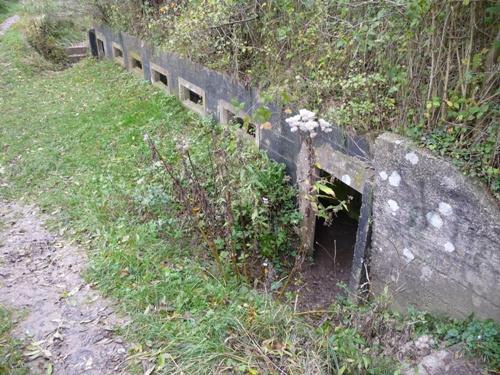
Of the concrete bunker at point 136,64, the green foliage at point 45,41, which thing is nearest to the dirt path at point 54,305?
the concrete bunker at point 136,64

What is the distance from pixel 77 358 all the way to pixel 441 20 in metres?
4.30

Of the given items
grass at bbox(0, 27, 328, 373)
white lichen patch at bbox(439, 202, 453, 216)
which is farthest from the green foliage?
white lichen patch at bbox(439, 202, 453, 216)

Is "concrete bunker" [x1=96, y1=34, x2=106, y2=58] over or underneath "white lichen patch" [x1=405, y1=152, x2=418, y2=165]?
underneath

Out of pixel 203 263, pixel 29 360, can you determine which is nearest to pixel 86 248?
pixel 203 263

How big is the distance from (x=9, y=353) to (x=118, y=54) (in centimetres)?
1025

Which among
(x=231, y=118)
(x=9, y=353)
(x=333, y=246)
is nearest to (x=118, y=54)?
(x=231, y=118)

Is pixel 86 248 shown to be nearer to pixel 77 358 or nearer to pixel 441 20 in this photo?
pixel 77 358

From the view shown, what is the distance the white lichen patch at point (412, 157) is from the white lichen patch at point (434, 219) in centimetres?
48

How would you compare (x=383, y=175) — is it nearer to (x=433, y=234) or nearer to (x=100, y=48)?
(x=433, y=234)

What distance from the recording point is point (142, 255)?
516 centimetres

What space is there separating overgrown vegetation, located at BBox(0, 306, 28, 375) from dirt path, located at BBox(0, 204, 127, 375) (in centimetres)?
8

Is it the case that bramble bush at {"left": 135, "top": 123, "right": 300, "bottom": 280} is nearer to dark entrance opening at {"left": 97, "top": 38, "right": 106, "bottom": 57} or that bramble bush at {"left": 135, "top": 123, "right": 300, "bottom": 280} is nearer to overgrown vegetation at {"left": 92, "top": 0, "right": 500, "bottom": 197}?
overgrown vegetation at {"left": 92, "top": 0, "right": 500, "bottom": 197}

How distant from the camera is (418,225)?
4.05 m

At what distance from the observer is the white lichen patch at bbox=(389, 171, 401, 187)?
408 cm
